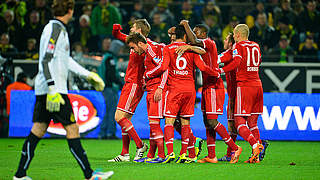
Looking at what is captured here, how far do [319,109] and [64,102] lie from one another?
9179mm

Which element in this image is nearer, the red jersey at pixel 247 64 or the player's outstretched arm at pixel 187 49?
the player's outstretched arm at pixel 187 49

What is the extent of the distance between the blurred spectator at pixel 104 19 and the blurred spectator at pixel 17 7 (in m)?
2.33

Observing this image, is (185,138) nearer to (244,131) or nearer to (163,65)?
(244,131)

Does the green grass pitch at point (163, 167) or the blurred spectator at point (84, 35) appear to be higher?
the blurred spectator at point (84, 35)

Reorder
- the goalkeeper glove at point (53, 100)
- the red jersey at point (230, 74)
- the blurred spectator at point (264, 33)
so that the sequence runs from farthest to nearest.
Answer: the blurred spectator at point (264, 33)
the red jersey at point (230, 74)
the goalkeeper glove at point (53, 100)

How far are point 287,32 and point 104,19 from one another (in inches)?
226

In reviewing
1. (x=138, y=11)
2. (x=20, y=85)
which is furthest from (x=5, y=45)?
(x=138, y=11)

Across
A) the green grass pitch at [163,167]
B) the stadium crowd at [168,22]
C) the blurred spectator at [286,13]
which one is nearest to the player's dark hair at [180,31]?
the green grass pitch at [163,167]

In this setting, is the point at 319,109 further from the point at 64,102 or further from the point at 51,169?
the point at 64,102

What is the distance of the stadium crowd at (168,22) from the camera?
58.2ft

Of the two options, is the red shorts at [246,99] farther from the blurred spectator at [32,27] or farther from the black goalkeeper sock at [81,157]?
the blurred spectator at [32,27]

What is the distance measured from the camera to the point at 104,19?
1812 centimetres

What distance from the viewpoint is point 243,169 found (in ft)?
28.2

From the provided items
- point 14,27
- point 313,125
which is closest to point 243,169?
point 313,125
